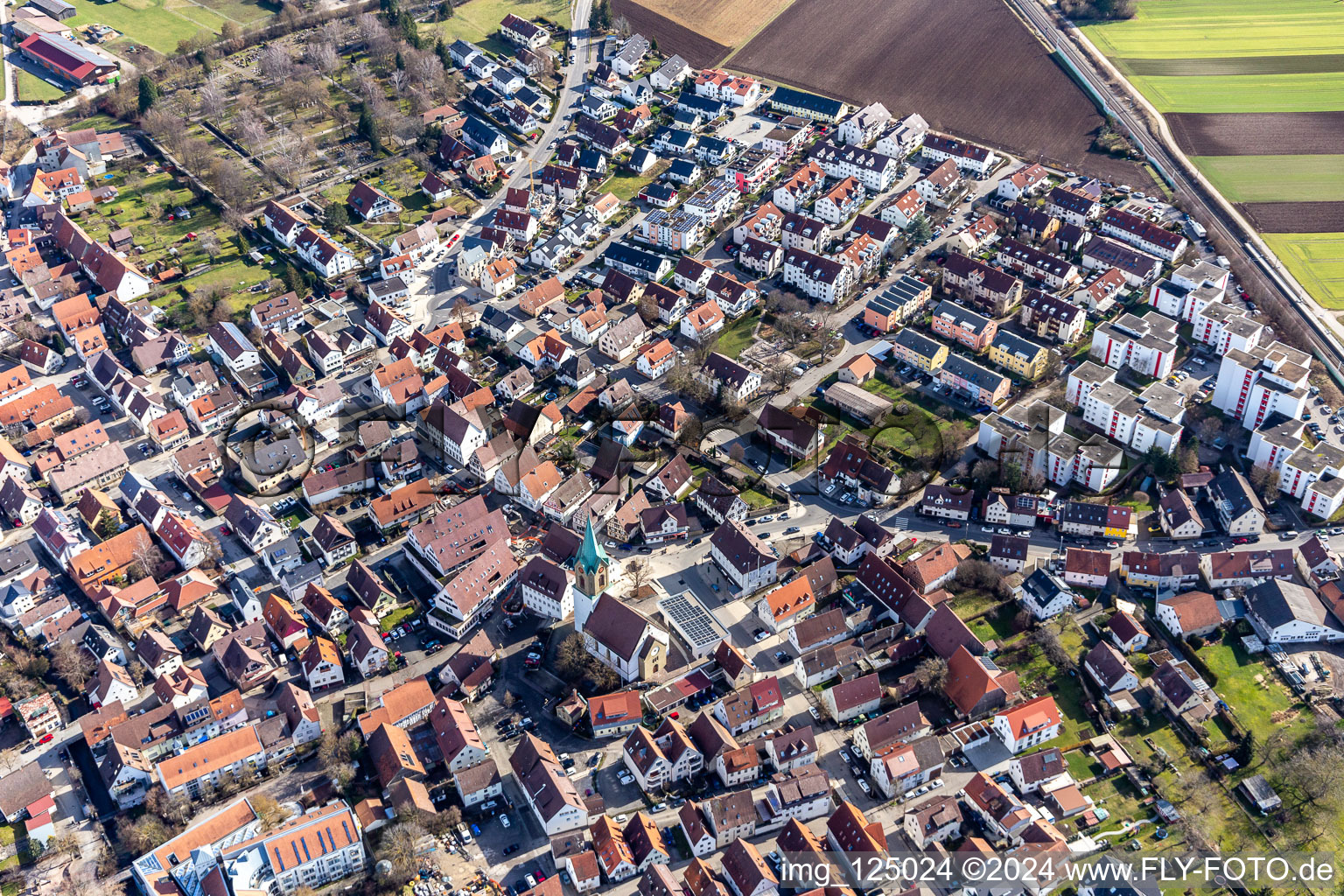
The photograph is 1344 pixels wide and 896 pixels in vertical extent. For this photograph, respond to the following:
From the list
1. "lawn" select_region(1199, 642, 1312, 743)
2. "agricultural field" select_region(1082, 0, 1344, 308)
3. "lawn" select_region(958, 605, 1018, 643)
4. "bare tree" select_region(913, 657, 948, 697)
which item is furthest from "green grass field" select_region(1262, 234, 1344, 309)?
"bare tree" select_region(913, 657, 948, 697)

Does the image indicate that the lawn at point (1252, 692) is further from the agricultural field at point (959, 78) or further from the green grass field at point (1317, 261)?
the agricultural field at point (959, 78)

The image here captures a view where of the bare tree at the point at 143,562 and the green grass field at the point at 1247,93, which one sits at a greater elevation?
the green grass field at the point at 1247,93

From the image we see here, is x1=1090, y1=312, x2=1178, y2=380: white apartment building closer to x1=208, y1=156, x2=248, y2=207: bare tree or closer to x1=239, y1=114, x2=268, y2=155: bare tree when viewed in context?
x1=208, y1=156, x2=248, y2=207: bare tree

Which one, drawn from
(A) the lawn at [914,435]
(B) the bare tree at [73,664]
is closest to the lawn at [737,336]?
(A) the lawn at [914,435]

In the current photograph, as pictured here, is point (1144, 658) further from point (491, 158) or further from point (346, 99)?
point (346, 99)

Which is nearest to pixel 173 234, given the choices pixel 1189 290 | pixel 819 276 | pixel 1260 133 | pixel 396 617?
pixel 396 617
